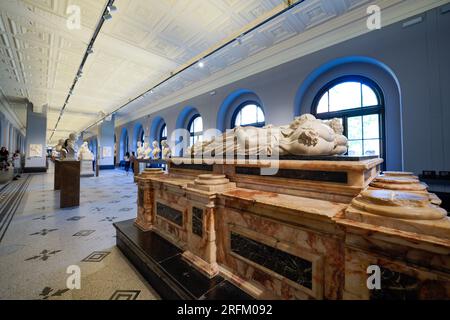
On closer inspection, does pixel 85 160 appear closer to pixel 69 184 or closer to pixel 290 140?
pixel 69 184

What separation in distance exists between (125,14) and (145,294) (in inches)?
181

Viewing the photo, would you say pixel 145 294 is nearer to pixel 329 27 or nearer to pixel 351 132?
pixel 351 132

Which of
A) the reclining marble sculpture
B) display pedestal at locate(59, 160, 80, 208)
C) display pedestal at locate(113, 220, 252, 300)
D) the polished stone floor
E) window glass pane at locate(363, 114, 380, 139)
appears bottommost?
the polished stone floor

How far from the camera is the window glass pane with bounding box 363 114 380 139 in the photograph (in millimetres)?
3675

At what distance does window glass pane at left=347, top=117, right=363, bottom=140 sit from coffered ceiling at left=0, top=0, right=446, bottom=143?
77.8 inches

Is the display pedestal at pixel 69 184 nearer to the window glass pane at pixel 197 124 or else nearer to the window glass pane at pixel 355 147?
the window glass pane at pixel 197 124

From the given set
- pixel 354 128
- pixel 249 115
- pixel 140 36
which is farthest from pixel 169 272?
pixel 249 115

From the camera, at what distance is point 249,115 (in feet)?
20.0

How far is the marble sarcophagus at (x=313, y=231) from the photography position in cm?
69

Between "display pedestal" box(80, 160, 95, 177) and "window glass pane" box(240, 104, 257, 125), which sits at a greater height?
"window glass pane" box(240, 104, 257, 125)

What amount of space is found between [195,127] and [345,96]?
578 cm

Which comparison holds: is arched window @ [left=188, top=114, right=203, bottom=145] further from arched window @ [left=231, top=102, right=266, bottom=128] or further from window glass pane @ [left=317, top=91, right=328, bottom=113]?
window glass pane @ [left=317, top=91, right=328, bottom=113]

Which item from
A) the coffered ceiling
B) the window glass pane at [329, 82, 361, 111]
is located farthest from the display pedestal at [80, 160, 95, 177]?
the window glass pane at [329, 82, 361, 111]
